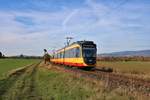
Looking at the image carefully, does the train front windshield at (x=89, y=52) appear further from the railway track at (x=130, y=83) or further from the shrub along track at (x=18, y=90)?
the railway track at (x=130, y=83)

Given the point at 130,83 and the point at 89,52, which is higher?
the point at 89,52

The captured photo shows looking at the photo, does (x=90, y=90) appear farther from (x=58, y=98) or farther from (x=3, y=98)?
(x=3, y=98)

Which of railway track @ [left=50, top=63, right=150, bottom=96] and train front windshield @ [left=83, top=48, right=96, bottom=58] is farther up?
train front windshield @ [left=83, top=48, right=96, bottom=58]

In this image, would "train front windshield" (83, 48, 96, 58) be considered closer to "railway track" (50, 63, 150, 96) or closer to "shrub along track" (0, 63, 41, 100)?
"shrub along track" (0, 63, 41, 100)

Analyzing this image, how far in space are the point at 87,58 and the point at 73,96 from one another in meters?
21.7

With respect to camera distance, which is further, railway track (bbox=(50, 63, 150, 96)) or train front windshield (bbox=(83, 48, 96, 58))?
train front windshield (bbox=(83, 48, 96, 58))

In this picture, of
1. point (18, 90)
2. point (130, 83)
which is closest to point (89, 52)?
point (18, 90)

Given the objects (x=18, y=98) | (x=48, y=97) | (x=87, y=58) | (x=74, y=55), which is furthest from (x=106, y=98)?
(x=74, y=55)

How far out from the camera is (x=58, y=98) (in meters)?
16.7

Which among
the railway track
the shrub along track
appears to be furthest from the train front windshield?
the railway track

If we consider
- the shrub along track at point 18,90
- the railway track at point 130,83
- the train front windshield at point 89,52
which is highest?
the train front windshield at point 89,52

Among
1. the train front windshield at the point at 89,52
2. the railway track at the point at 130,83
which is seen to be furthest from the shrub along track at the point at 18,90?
the train front windshield at the point at 89,52

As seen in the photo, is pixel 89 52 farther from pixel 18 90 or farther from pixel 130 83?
pixel 130 83

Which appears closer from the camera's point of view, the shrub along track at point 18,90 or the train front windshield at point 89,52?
the shrub along track at point 18,90
